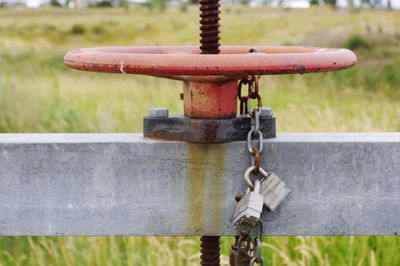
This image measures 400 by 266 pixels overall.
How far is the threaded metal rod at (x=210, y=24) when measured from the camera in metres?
1.68

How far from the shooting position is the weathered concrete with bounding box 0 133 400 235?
1609 millimetres

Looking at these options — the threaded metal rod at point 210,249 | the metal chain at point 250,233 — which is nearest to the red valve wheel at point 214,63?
the metal chain at point 250,233

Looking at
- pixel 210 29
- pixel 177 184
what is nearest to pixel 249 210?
pixel 177 184

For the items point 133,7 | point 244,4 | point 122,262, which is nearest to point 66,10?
point 133,7

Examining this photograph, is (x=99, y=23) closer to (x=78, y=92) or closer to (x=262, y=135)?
(x=78, y=92)

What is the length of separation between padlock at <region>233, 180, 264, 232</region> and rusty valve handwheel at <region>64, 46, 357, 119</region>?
0.73 ft

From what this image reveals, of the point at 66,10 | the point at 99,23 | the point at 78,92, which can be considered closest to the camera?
the point at 78,92

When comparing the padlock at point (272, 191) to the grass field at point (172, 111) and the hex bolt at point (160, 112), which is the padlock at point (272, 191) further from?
the grass field at point (172, 111)

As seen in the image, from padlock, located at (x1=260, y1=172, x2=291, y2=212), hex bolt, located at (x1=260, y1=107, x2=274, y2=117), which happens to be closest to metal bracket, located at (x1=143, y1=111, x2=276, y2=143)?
hex bolt, located at (x1=260, y1=107, x2=274, y2=117)

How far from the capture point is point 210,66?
140 cm

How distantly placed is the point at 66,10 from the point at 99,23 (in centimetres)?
2231

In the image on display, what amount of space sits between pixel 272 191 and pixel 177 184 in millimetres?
226

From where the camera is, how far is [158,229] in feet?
5.39

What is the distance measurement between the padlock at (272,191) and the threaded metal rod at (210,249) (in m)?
0.26
